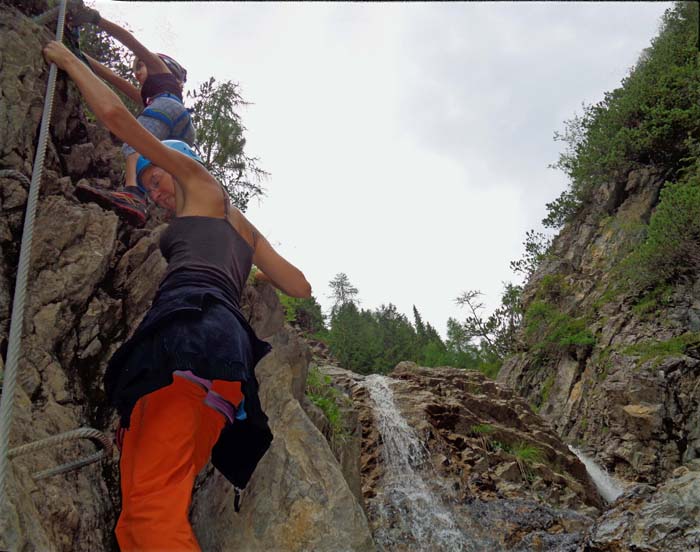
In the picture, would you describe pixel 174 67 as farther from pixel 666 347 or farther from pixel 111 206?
pixel 666 347

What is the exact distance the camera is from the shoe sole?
13.7ft

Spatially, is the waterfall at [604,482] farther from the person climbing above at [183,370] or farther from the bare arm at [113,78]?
the bare arm at [113,78]

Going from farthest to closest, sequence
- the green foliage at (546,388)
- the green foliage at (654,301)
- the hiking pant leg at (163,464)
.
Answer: the green foliage at (546,388) < the green foliage at (654,301) < the hiking pant leg at (163,464)

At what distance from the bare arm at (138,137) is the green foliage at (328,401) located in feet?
11.9

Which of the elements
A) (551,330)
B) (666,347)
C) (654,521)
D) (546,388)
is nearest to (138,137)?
(654,521)

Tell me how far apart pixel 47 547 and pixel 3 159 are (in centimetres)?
256

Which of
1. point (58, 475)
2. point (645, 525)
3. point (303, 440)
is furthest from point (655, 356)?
point (58, 475)

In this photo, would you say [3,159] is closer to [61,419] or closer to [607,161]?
[61,419]

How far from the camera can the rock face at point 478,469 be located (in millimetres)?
8250

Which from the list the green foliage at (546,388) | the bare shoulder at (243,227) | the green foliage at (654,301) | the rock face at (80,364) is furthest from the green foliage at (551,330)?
the bare shoulder at (243,227)

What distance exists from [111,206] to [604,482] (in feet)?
47.5

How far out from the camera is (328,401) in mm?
6512

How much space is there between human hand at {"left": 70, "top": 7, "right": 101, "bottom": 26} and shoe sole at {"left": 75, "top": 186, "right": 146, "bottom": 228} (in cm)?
182

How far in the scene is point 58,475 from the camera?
2.75 metres
